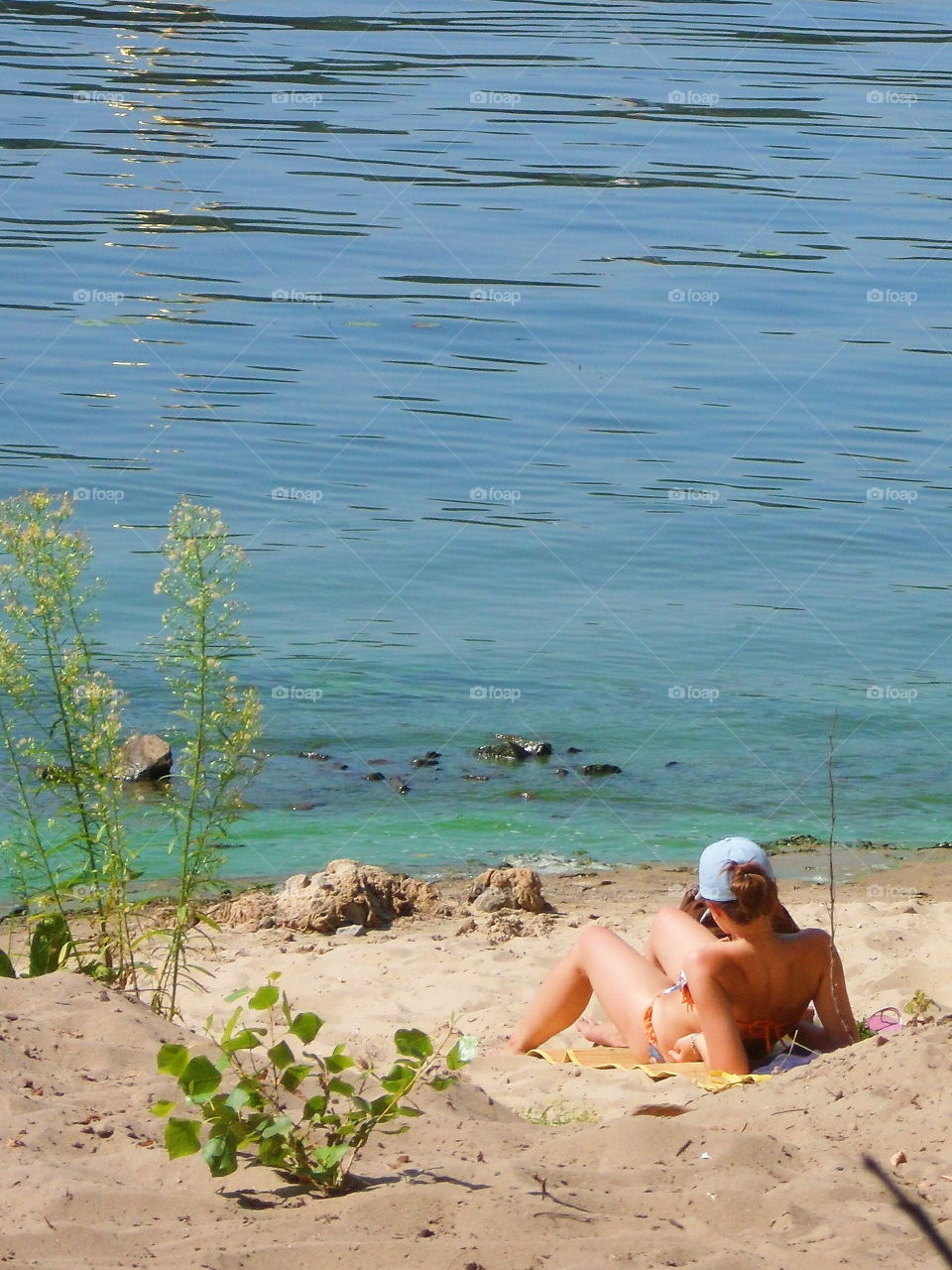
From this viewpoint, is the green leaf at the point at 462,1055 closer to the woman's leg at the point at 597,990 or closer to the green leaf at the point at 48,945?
the green leaf at the point at 48,945

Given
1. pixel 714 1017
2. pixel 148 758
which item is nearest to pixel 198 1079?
pixel 714 1017

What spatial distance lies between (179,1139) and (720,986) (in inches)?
87.6

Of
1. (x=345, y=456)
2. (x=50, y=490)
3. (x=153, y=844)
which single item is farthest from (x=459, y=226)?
(x=153, y=844)

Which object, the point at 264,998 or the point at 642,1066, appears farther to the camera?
the point at 642,1066

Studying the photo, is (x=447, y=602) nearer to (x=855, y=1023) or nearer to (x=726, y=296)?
(x=855, y=1023)

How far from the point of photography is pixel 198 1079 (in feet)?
12.2

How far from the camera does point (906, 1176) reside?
3854 mm

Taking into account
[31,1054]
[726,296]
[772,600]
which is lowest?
[31,1054]

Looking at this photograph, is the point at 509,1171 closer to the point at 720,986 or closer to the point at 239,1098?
the point at 239,1098

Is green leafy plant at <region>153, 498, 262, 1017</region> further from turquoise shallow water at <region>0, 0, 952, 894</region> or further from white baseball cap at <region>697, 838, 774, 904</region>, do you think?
turquoise shallow water at <region>0, 0, 952, 894</region>

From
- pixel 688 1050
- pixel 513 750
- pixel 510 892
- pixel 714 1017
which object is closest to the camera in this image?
pixel 714 1017

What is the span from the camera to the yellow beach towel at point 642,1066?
512 cm

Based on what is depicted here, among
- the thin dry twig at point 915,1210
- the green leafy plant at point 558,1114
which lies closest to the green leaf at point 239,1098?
the green leafy plant at point 558,1114

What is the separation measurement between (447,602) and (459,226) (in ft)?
36.3
